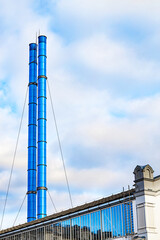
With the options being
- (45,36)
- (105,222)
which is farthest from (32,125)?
(105,222)

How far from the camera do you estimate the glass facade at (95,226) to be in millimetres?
38844

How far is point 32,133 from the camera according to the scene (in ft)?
252

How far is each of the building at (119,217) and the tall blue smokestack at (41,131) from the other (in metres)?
21.4

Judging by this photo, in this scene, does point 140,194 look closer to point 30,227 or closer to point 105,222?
point 105,222

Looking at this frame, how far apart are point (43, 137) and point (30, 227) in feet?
79.1

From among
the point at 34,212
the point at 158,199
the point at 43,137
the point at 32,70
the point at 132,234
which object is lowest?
the point at 132,234

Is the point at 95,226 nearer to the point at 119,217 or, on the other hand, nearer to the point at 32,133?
the point at 119,217

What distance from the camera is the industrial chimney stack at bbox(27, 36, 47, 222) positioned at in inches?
2817

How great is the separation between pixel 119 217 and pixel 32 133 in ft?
131

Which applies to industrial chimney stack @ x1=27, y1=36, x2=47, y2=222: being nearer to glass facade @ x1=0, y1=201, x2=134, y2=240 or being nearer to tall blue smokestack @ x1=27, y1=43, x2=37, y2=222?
tall blue smokestack @ x1=27, y1=43, x2=37, y2=222

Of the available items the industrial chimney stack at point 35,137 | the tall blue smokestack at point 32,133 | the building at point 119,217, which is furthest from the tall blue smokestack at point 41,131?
the building at point 119,217

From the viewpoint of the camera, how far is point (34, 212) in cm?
7100

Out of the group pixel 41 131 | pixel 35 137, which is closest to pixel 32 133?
pixel 35 137

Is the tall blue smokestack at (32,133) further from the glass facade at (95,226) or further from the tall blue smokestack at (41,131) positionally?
the glass facade at (95,226)
